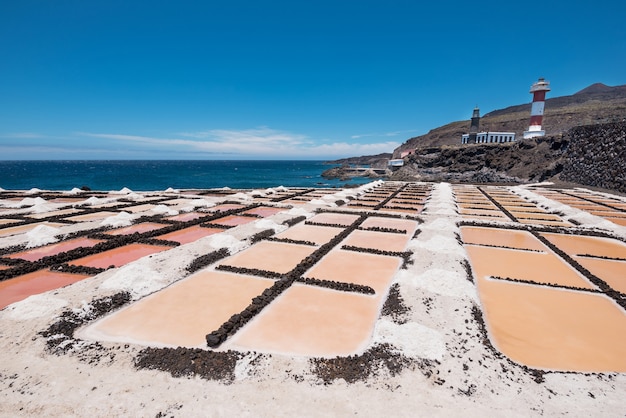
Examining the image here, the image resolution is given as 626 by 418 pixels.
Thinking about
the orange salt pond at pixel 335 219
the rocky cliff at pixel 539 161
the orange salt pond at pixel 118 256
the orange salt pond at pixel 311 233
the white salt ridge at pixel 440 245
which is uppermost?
the rocky cliff at pixel 539 161

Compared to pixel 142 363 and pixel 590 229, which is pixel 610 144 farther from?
pixel 142 363

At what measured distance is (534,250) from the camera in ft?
44.5

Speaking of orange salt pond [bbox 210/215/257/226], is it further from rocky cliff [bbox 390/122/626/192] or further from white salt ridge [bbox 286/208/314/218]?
rocky cliff [bbox 390/122/626/192]

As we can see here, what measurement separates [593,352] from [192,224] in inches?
673

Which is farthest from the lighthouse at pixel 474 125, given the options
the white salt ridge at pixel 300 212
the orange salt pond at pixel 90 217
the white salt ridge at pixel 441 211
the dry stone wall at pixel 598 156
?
the orange salt pond at pixel 90 217

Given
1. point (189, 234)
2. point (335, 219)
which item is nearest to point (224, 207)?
point (189, 234)

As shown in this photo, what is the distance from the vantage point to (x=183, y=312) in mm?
7965

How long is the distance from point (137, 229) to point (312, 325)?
42.5 feet

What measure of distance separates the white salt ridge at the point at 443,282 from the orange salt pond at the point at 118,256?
1012cm

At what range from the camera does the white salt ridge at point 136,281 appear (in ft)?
28.8

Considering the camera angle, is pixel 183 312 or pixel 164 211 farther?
pixel 164 211

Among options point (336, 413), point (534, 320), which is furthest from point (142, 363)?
point (534, 320)

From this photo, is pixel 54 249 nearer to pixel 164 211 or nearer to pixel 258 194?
pixel 164 211

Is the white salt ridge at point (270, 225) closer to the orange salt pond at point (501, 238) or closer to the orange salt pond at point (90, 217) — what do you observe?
the orange salt pond at point (501, 238)
